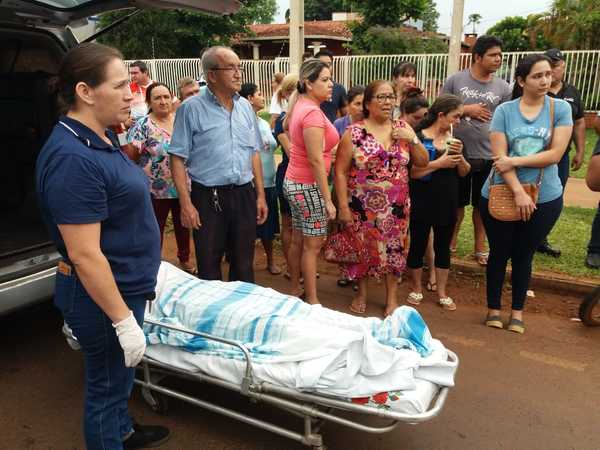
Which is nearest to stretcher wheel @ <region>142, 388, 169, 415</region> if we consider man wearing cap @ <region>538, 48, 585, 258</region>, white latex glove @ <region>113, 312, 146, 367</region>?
white latex glove @ <region>113, 312, 146, 367</region>

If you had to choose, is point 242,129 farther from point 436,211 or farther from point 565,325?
point 565,325

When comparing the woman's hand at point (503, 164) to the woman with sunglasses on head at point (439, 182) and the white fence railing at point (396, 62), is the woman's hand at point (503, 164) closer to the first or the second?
the woman with sunglasses on head at point (439, 182)

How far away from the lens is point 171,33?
24156mm

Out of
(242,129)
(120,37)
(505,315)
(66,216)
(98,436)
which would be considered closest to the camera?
(66,216)

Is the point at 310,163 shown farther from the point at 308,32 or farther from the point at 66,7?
the point at 308,32

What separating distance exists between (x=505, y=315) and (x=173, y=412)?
8.63 ft

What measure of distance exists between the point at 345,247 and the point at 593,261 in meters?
2.40

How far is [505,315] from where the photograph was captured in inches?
162

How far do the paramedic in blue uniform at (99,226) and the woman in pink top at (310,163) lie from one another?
5.67 ft

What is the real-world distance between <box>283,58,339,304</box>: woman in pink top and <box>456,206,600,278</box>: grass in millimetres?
1811

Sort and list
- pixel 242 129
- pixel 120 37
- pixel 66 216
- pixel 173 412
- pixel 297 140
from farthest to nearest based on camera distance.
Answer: pixel 120 37 → pixel 297 140 → pixel 242 129 → pixel 173 412 → pixel 66 216

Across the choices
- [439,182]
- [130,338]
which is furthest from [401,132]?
[130,338]

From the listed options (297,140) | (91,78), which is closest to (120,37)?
(297,140)

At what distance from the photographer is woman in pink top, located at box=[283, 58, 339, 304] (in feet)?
12.0
